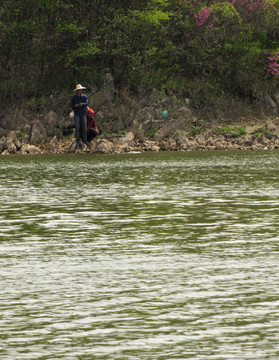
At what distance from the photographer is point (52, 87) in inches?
1945

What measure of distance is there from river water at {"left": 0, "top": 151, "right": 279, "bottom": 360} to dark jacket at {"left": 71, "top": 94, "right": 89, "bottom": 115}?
1606 centimetres

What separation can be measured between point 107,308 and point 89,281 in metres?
1.30

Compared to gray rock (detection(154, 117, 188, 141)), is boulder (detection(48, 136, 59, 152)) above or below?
below

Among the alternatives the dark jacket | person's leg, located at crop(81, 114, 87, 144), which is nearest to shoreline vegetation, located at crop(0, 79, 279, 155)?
person's leg, located at crop(81, 114, 87, 144)

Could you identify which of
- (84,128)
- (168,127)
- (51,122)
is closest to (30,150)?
(51,122)

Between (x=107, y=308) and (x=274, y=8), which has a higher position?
(x=274, y=8)

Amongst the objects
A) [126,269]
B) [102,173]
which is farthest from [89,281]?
[102,173]

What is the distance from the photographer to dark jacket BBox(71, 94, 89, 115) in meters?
36.8

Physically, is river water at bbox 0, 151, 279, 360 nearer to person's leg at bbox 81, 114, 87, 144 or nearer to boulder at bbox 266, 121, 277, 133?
person's leg at bbox 81, 114, 87, 144

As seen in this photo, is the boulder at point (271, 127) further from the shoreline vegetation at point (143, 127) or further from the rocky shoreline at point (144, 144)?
the rocky shoreline at point (144, 144)

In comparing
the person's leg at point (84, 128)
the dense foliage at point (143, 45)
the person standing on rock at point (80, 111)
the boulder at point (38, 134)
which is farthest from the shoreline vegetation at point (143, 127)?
the dense foliage at point (143, 45)

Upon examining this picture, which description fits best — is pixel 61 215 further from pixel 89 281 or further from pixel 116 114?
pixel 116 114

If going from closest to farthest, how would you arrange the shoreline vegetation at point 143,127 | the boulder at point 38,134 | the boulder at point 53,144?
the boulder at point 53,144 < the shoreline vegetation at point 143,127 < the boulder at point 38,134

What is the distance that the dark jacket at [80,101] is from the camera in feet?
121
